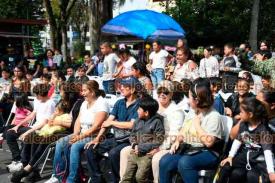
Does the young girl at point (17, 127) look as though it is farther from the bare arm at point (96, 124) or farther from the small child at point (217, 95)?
the small child at point (217, 95)

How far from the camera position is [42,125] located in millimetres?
7070

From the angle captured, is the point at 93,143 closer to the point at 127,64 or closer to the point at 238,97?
the point at 238,97

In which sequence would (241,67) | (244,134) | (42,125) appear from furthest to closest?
(241,67)
(42,125)
(244,134)

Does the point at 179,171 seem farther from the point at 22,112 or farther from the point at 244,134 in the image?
the point at 22,112

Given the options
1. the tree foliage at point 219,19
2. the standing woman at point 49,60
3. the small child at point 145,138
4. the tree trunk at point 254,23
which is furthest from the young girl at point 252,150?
the tree foliage at point 219,19

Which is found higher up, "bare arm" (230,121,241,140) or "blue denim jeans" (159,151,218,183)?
"bare arm" (230,121,241,140)

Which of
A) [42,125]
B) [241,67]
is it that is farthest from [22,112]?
[241,67]

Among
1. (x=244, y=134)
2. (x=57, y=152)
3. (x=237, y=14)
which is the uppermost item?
(x=237, y=14)

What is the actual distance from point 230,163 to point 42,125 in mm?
3226

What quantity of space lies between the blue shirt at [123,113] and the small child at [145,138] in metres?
0.39

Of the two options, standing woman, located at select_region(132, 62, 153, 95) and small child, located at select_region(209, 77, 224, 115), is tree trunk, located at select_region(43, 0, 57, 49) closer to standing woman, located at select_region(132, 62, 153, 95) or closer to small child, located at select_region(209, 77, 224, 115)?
standing woman, located at select_region(132, 62, 153, 95)

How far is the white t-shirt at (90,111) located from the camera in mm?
6281

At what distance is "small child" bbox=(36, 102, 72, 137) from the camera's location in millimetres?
6809

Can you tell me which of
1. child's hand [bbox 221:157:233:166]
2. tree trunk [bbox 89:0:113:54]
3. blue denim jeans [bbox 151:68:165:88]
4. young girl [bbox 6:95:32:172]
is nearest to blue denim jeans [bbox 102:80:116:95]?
blue denim jeans [bbox 151:68:165:88]
